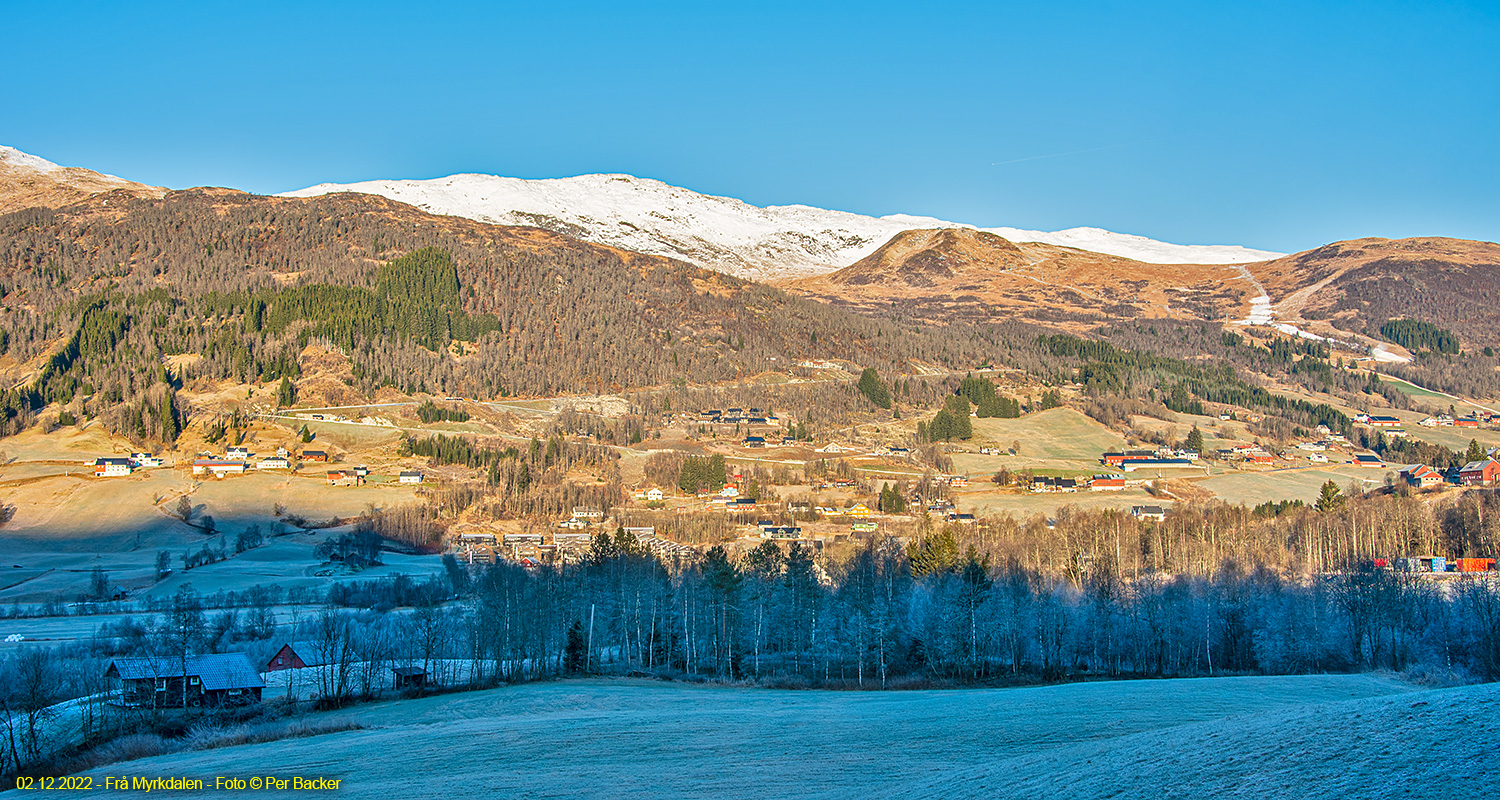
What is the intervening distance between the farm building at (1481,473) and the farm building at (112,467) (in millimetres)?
203704

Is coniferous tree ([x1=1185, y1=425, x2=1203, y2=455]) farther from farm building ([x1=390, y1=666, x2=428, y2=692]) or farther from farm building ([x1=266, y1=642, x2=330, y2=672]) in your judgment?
farm building ([x1=266, y1=642, x2=330, y2=672])

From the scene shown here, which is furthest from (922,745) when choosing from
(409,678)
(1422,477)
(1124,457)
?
(1124,457)

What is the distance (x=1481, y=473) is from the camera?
148 metres

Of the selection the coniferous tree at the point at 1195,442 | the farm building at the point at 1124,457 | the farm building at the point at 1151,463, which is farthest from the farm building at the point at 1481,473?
the farm building at the point at 1124,457

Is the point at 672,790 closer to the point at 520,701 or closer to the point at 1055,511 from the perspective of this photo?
the point at 520,701

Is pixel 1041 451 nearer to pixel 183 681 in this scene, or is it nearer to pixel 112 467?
pixel 183 681

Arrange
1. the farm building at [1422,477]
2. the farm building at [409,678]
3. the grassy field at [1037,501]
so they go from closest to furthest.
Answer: the farm building at [409,678], the grassy field at [1037,501], the farm building at [1422,477]

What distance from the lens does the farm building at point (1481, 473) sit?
14538 centimetres

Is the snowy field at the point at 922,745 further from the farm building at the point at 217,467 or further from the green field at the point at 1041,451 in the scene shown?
the green field at the point at 1041,451

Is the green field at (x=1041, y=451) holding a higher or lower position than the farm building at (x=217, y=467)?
higher

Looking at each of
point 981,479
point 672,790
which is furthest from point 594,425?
point 672,790

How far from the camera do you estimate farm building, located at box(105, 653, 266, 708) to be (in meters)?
54.8

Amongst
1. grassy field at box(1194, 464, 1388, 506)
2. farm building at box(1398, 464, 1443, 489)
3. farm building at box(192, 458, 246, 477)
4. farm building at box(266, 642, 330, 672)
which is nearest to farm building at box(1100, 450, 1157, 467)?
grassy field at box(1194, 464, 1388, 506)

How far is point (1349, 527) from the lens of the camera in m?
106
